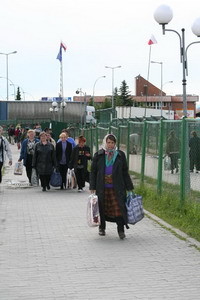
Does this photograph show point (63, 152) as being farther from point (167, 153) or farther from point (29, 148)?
point (167, 153)

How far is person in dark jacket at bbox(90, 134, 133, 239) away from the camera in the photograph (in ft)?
34.7

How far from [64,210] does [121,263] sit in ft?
19.1

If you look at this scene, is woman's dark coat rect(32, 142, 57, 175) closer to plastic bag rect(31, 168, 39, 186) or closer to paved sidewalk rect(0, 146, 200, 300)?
plastic bag rect(31, 168, 39, 186)

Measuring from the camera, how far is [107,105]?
416 ft

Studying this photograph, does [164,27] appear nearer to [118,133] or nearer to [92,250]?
[118,133]

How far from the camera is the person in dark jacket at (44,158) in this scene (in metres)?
18.6

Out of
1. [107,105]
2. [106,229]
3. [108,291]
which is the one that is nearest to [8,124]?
[107,105]

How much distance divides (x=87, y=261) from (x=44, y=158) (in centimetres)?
998

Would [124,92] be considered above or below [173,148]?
above

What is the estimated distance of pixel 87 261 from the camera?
878 cm

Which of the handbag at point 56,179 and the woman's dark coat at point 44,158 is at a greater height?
the woman's dark coat at point 44,158

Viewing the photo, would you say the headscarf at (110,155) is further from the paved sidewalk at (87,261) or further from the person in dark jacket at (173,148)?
the person in dark jacket at (173,148)

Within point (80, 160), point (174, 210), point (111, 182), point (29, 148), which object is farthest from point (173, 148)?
point (29, 148)

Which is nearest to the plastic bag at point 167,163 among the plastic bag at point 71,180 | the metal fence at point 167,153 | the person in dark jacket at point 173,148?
the metal fence at point 167,153
